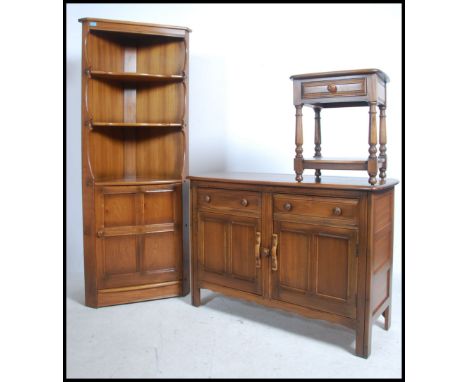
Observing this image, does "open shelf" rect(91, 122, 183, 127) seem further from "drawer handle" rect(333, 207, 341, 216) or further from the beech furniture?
"drawer handle" rect(333, 207, 341, 216)

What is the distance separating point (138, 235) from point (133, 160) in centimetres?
75

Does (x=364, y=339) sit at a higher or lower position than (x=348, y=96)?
lower

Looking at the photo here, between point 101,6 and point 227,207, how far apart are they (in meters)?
2.27

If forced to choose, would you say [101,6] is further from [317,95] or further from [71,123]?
[317,95]

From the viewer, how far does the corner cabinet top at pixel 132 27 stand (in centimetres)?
323

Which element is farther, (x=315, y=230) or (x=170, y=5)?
(x=170, y=5)

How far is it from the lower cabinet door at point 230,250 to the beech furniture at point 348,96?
22.3 inches

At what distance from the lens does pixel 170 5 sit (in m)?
3.96

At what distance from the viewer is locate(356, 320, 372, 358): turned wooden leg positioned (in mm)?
2564

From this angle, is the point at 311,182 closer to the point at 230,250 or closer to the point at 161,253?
the point at 230,250

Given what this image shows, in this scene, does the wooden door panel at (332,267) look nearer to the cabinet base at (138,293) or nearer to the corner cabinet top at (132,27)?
the cabinet base at (138,293)

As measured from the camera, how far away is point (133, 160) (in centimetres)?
382

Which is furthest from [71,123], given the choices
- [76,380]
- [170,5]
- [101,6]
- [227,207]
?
[76,380]

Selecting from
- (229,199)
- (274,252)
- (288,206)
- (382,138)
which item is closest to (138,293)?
(229,199)
